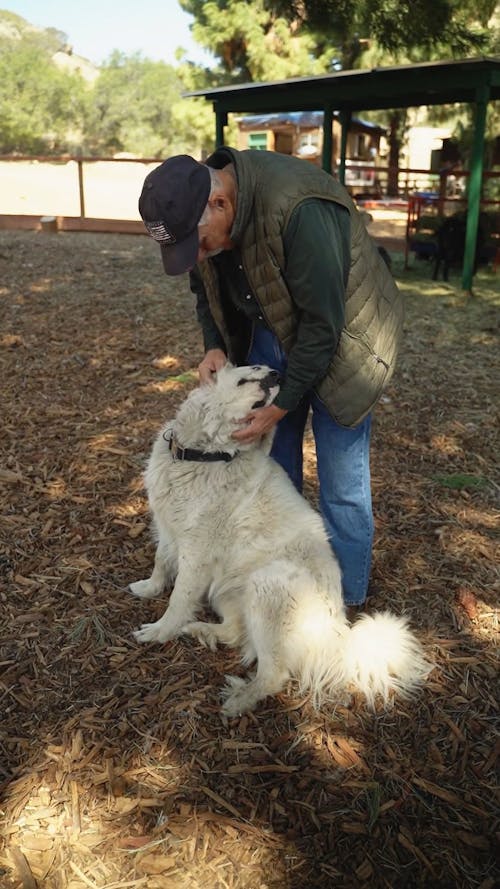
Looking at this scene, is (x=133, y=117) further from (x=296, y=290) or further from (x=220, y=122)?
(x=296, y=290)

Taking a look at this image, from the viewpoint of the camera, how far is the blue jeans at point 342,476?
313 cm

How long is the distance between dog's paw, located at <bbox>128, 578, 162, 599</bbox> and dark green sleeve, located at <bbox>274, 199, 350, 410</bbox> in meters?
1.37

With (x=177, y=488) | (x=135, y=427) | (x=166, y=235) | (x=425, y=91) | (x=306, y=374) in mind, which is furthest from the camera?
(x=425, y=91)

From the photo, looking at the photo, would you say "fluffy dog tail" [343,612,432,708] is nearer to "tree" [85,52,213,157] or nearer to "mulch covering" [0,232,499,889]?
"mulch covering" [0,232,499,889]

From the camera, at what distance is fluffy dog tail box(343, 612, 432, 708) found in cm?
282

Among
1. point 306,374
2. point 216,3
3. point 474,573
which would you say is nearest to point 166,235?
point 306,374

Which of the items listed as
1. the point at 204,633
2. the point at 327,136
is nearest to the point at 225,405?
the point at 204,633

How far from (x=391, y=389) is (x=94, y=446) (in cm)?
298

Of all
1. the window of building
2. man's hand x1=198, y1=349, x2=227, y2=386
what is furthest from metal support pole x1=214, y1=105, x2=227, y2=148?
the window of building

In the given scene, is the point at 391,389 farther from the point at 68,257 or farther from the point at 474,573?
the point at 68,257

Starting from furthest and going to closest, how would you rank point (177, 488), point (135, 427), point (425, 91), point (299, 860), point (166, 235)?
point (425, 91), point (135, 427), point (177, 488), point (166, 235), point (299, 860)

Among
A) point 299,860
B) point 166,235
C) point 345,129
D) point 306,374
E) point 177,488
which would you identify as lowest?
point 299,860

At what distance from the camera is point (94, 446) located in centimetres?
514

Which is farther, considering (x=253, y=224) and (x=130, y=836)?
(x=253, y=224)
